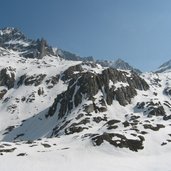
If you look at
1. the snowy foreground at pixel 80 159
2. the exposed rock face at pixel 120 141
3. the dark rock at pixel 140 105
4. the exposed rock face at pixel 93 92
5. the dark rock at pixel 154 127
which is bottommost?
the snowy foreground at pixel 80 159

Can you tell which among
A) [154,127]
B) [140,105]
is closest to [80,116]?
[140,105]

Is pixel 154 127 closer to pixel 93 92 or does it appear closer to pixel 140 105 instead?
pixel 140 105

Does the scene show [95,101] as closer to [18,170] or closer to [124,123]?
[124,123]

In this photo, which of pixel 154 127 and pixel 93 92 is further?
pixel 93 92

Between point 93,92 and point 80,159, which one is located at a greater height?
point 93,92

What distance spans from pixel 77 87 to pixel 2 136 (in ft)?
143

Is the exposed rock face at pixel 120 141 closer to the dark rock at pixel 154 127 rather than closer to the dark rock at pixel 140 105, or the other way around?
the dark rock at pixel 154 127

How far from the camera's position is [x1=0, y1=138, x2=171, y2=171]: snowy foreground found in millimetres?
72213

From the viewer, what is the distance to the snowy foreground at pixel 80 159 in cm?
7221

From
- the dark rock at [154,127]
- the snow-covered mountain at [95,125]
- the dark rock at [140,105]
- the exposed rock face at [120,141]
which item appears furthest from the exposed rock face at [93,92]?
the exposed rock face at [120,141]

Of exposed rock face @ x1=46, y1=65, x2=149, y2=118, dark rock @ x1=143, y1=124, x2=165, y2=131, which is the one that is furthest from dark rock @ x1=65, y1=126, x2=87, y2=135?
dark rock @ x1=143, y1=124, x2=165, y2=131

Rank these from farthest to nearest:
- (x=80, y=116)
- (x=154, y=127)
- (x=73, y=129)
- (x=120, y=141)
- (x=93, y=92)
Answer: (x=93, y=92)
(x=80, y=116)
(x=73, y=129)
(x=154, y=127)
(x=120, y=141)

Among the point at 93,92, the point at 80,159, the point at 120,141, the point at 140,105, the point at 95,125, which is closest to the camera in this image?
the point at 80,159

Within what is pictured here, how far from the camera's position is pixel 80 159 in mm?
80750
